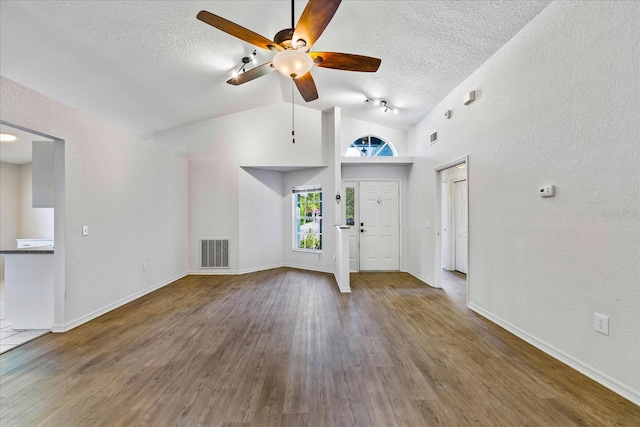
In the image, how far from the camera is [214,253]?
18.3ft

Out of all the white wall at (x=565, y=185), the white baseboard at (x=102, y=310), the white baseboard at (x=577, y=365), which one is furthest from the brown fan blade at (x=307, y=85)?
the white baseboard at (x=102, y=310)

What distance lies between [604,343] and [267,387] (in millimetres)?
2500

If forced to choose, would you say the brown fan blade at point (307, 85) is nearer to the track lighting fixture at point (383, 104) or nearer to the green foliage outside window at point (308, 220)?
the track lighting fixture at point (383, 104)

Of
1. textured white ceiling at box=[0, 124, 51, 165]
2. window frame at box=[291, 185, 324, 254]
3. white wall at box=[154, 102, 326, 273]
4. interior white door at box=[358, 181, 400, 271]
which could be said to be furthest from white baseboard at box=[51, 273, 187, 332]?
interior white door at box=[358, 181, 400, 271]

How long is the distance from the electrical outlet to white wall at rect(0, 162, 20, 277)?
911 cm

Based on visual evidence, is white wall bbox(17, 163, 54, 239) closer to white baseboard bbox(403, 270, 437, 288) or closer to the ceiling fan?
the ceiling fan

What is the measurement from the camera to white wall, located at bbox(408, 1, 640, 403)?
183 centimetres

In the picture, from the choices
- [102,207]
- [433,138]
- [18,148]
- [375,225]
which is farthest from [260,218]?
[18,148]

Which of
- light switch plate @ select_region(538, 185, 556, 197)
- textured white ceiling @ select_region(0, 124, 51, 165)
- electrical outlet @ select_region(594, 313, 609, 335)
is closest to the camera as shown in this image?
electrical outlet @ select_region(594, 313, 609, 335)

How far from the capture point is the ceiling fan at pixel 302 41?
181 centimetres

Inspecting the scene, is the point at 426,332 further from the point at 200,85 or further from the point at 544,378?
the point at 200,85

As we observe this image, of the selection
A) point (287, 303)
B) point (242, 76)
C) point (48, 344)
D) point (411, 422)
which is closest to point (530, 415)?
point (411, 422)

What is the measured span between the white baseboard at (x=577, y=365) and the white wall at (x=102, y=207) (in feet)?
15.7

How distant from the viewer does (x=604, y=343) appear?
195cm
